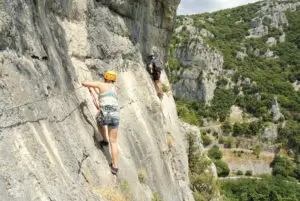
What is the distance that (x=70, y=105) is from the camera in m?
7.46

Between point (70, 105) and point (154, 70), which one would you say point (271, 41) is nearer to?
point (154, 70)

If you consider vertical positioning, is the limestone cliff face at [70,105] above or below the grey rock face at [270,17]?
below

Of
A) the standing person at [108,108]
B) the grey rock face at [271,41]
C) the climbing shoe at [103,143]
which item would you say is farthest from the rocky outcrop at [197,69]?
the standing person at [108,108]

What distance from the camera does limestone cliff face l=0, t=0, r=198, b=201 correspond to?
5133 millimetres

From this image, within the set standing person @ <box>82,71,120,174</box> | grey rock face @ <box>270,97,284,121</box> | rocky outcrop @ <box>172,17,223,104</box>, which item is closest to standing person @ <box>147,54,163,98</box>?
standing person @ <box>82,71,120,174</box>

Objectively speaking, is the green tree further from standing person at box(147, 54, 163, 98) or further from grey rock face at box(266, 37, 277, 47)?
grey rock face at box(266, 37, 277, 47)

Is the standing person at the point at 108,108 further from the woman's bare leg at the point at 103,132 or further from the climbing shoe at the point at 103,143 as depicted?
the climbing shoe at the point at 103,143

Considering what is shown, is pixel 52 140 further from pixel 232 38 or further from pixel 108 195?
pixel 232 38

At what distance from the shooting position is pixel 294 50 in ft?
414

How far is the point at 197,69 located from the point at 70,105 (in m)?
96.0

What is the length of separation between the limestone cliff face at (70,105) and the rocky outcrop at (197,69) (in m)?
85.7

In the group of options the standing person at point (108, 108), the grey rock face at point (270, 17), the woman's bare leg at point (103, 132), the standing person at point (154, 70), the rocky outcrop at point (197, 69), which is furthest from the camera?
the grey rock face at point (270, 17)

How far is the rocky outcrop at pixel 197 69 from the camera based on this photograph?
99.6 metres

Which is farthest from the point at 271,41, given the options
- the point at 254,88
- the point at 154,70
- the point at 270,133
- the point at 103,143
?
the point at 103,143
